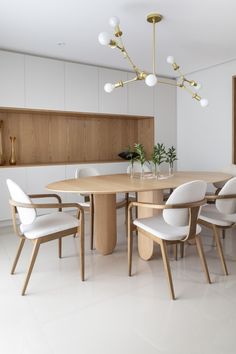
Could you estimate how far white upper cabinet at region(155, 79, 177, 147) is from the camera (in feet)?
17.3

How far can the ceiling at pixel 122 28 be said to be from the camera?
2701mm

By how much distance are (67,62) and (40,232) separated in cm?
310

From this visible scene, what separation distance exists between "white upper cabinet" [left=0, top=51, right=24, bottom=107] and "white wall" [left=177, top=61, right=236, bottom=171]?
298 cm

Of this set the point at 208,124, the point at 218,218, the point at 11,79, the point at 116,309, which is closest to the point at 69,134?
the point at 11,79

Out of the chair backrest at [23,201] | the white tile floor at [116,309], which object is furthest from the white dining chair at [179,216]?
the chair backrest at [23,201]

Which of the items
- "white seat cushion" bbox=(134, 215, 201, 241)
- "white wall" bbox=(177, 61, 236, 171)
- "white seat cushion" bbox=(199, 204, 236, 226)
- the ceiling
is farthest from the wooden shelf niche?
"white seat cushion" bbox=(199, 204, 236, 226)

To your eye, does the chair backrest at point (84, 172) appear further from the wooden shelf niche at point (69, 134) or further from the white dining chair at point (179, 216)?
the white dining chair at point (179, 216)

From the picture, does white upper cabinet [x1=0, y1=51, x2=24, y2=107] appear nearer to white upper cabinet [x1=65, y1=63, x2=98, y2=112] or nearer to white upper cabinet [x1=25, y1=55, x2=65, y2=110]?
white upper cabinet [x1=25, y1=55, x2=65, y2=110]

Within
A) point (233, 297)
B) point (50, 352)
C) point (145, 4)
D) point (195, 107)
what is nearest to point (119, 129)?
point (195, 107)

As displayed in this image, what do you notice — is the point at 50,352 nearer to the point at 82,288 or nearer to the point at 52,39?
the point at 82,288

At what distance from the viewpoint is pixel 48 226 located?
2.17m

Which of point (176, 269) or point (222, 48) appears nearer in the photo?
point (176, 269)

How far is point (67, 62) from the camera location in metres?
4.28

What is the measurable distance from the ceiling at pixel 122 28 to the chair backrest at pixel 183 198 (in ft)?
6.06
